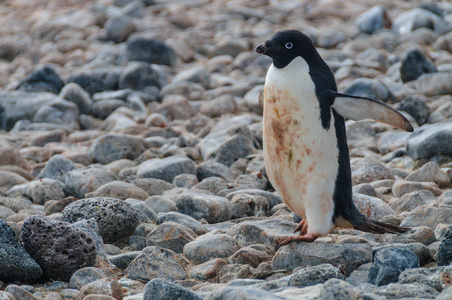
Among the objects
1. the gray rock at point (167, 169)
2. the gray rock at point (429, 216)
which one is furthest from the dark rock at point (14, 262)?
the gray rock at point (167, 169)

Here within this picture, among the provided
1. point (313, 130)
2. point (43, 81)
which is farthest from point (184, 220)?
point (43, 81)

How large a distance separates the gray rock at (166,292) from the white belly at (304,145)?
4.37 feet

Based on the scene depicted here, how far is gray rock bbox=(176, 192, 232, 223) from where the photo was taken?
5.22 m

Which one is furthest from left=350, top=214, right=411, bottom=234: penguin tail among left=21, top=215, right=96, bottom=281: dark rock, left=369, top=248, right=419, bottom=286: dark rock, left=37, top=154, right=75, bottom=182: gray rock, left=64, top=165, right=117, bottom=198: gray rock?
left=37, top=154, right=75, bottom=182: gray rock

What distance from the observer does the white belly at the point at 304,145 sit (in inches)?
168

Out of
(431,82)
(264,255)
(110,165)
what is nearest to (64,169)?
(110,165)

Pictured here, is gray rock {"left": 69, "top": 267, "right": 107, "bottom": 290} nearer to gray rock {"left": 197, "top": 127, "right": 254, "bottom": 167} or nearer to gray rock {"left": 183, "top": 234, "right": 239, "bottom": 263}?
gray rock {"left": 183, "top": 234, "right": 239, "bottom": 263}

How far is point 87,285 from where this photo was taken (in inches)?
146

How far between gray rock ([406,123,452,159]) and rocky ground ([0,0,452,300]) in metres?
0.02

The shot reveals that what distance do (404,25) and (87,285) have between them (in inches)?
426

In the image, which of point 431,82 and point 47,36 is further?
point 47,36

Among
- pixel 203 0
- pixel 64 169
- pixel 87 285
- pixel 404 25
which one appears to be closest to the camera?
pixel 87 285

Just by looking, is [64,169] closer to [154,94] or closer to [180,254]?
[180,254]

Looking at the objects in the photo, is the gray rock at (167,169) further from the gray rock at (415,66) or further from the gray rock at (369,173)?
the gray rock at (415,66)
